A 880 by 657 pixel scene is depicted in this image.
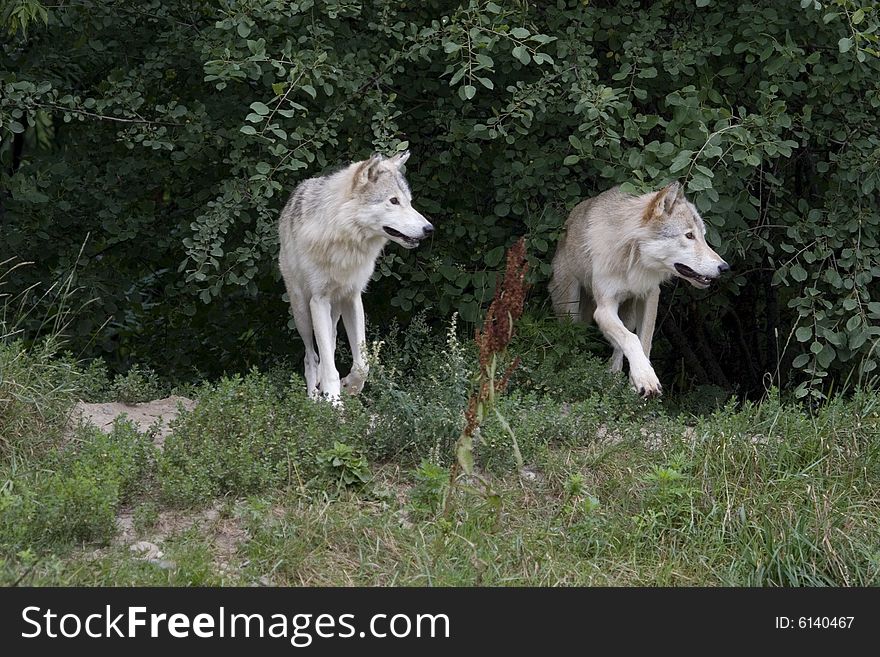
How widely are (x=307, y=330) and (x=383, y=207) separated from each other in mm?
1043

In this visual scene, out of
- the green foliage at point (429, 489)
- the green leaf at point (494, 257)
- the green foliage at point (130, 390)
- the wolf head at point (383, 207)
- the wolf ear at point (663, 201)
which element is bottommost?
the green foliage at point (130, 390)

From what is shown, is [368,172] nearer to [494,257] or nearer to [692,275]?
[494,257]

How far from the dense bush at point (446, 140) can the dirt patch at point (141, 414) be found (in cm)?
92

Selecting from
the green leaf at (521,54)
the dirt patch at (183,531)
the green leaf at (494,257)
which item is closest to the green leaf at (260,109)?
the green leaf at (521,54)

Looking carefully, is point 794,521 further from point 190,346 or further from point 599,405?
point 190,346

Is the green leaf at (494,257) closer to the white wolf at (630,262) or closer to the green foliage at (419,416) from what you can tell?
the white wolf at (630,262)

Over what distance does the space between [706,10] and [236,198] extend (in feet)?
11.3

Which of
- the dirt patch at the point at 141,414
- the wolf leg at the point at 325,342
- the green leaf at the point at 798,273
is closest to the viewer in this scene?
the dirt patch at the point at 141,414

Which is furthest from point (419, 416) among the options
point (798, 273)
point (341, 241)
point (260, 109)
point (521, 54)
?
point (798, 273)

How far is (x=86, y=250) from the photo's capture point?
31.0 ft

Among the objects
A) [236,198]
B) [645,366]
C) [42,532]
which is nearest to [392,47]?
[236,198]

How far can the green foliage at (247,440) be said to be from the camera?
5527 millimetres

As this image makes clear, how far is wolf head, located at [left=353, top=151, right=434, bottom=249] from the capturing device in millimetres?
7285

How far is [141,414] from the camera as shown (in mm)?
7027
